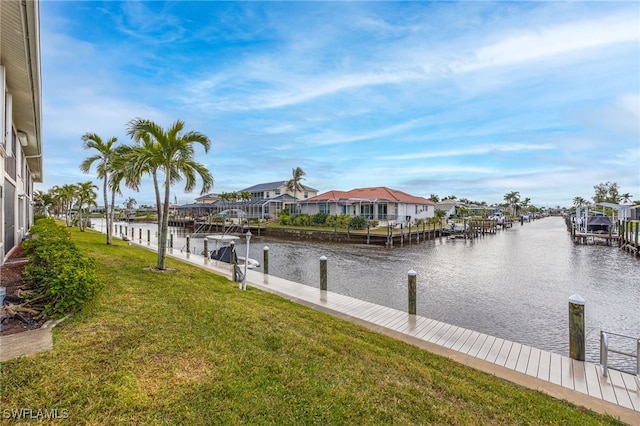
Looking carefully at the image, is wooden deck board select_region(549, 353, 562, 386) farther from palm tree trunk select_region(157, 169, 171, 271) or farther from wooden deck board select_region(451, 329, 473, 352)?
palm tree trunk select_region(157, 169, 171, 271)

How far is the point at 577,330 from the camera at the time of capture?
5680mm

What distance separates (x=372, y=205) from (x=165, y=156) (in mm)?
34564

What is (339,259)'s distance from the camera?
21.3 m

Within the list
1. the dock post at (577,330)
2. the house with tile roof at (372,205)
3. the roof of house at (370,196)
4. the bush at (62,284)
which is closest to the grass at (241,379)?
the bush at (62,284)

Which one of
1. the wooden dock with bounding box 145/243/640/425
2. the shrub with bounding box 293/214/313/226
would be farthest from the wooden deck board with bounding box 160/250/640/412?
the shrub with bounding box 293/214/313/226

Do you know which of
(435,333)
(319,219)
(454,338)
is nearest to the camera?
(454,338)

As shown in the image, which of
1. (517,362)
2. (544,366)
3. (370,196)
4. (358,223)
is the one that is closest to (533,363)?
(544,366)

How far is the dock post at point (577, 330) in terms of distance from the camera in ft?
18.3

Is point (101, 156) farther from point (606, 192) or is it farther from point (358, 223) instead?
point (606, 192)

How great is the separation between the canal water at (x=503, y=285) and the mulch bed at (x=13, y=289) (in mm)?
9004

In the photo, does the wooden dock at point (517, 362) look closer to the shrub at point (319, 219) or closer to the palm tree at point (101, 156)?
the palm tree at point (101, 156)

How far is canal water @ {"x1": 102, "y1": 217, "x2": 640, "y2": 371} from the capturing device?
8.95m

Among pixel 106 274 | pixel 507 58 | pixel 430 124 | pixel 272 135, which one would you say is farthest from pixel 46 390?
pixel 272 135

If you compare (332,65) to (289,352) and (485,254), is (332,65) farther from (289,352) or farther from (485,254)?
(289,352)
